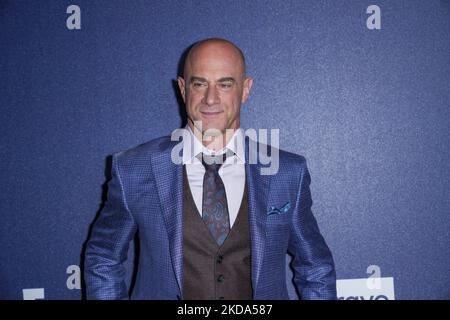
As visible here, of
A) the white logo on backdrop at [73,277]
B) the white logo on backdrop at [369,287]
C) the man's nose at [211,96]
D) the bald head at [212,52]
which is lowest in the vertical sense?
the white logo on backdrop at [369,287]

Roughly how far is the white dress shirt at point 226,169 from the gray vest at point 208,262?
0.20 ft

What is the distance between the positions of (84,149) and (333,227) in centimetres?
124

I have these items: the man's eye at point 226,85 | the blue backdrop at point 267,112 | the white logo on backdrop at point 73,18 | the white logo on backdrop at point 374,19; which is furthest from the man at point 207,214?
the white logo on backdrop at point 374,19

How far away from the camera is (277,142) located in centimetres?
177

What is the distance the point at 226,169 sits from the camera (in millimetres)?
1404

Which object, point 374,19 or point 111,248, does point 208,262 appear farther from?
point 374,19

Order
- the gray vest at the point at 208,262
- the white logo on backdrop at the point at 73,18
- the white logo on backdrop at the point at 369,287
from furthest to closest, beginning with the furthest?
the white logo on backdrop at the point at 369,287 < the white logo on backdrop at the point at 73,18 < the gray vest at the point at 208,262

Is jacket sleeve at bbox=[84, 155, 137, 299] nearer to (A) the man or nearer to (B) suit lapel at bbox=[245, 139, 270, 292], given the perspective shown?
(A) the man

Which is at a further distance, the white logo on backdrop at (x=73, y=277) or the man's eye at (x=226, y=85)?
the white logo on backdrop at (x=73, y=277)

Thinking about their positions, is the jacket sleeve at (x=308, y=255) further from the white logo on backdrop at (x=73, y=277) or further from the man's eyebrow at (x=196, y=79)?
the white logo on backdrop at (x=73, y=277)

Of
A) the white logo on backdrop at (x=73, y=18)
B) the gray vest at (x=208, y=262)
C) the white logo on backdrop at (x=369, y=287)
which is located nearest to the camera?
the gray vest at (x=208, y=262)

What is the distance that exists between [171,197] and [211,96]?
39 centimetres

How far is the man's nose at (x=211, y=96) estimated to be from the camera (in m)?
1.32
